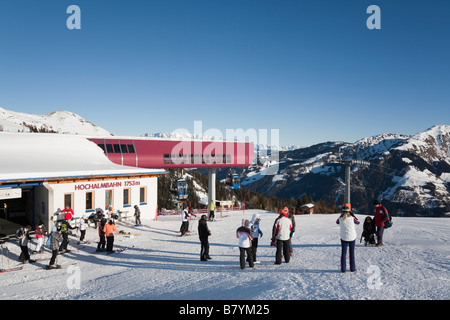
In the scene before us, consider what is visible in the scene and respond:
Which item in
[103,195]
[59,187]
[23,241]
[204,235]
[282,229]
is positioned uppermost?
[59,187]

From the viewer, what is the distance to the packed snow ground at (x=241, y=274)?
23.0 ft

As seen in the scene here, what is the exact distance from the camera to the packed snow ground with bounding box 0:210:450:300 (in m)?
7.01

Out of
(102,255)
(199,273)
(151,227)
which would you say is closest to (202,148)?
(151,227)

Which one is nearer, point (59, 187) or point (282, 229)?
point (282, 229)

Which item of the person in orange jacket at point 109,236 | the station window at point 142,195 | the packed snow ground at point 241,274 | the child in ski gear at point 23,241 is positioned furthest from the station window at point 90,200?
the child in ski gear at point 23,241

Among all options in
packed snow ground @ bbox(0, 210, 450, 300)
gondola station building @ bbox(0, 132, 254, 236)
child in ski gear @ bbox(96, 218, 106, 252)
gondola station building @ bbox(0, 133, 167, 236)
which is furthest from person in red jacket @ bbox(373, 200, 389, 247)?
gondola station building @ bbox(0, 132, 254, 236)

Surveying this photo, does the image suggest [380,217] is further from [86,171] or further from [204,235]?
[86,171]

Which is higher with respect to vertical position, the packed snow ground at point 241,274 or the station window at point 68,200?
the station window at point 68,200

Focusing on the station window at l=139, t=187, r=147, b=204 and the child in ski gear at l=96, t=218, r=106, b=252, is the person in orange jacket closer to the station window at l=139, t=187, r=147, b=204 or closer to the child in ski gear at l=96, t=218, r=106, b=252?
the child in ski gear at l=96, t=218, r=106, b=252

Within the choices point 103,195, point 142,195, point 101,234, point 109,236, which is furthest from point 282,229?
point 142,195

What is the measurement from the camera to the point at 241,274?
8703 mm

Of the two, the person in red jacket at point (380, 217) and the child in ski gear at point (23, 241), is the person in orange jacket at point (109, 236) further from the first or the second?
the person in red jacket at point (380, 217)

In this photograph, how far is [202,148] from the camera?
3484cm
